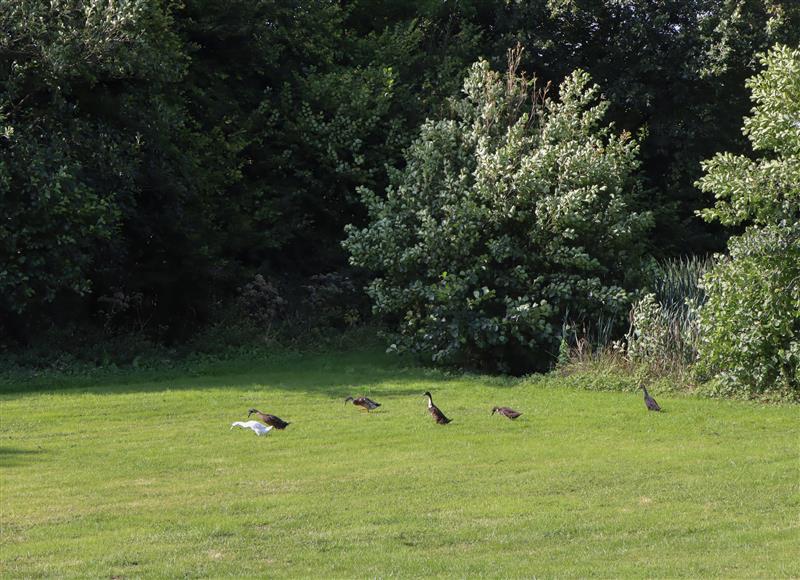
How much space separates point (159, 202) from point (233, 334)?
3499 millimetres

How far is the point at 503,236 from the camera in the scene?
23.5 m

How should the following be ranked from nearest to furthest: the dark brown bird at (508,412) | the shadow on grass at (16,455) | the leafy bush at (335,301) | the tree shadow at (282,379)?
the shadow on grass at (16,455) < the dark brown bird at (508,412) < the tree shadow at (282,379) < the leafy bush at (335,301)

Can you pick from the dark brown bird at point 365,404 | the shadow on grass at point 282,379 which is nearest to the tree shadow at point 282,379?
the shadow on grass at point 282,379

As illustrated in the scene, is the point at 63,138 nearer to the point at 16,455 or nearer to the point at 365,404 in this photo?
the point at 365,404

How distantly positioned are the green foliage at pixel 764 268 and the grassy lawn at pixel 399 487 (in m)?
1.17

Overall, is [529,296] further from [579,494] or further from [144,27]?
[579,494]

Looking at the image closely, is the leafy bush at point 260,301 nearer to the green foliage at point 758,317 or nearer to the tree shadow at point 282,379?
the tree shadow at point 282,379

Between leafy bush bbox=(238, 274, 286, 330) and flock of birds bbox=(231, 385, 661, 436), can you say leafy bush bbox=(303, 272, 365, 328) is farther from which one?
flock of birds bbox=(231, 385, 661, 436)

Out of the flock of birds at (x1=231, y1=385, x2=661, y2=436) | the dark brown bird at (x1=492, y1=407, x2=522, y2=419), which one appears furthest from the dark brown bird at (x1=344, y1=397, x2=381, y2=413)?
the dark brown bird at (x1=492, y1=407, x2=522, y2=419)

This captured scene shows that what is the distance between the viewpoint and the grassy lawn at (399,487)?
364 inches

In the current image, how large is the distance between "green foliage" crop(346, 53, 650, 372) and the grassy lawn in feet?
12.0

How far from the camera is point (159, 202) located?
997 inches

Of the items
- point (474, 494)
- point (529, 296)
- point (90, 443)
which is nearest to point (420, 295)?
point (529, 296)

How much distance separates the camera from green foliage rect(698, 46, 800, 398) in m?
17.8
